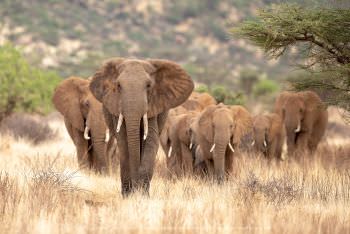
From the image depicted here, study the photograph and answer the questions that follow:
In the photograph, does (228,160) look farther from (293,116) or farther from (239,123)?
(293,116)

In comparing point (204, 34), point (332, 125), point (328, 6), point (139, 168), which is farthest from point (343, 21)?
point (204, 34)

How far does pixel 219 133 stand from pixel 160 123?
238 centimetres

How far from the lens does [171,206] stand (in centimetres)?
896

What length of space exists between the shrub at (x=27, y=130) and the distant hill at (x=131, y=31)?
1311 inches

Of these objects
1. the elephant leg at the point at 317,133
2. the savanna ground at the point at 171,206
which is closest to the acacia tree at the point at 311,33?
the savanna ground at the point at 171,206

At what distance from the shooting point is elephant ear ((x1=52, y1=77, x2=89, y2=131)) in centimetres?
1354

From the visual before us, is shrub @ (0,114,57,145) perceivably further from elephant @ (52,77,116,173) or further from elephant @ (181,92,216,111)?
elephant @ (52,77,116,173)

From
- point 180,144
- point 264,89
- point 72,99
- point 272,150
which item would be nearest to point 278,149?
point 272,150

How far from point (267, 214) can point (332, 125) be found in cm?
2268

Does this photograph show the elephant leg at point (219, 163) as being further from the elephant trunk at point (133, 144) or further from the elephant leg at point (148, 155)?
the elephant trunk at point (133, 144)

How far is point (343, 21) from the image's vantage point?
12117 millimetres

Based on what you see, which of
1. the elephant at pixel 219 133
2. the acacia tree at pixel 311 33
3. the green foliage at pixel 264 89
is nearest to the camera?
the acacia tree at pixel 311 33

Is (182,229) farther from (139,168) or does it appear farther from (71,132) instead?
(71,132)

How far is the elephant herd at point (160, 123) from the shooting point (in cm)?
983
